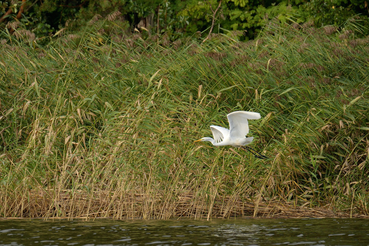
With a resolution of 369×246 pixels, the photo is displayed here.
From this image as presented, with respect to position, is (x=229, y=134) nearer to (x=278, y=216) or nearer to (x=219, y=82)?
(x=278, y=216)

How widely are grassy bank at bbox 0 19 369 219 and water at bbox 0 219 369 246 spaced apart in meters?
0.35

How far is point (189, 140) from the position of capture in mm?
7727

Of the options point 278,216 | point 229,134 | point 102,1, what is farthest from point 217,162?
point 102,1

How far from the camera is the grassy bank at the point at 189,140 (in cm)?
754

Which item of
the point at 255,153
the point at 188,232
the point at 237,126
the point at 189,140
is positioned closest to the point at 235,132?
the point at 237,126

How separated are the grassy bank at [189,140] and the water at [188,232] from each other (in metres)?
0.35

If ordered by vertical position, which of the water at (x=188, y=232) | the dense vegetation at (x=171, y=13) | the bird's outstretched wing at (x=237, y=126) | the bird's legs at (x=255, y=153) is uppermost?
the dense vegetation at (x=171, y=13)

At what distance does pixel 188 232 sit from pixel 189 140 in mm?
1467

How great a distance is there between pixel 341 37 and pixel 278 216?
3230 mm

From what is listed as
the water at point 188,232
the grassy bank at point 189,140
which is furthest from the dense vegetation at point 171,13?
the water at point 188,232

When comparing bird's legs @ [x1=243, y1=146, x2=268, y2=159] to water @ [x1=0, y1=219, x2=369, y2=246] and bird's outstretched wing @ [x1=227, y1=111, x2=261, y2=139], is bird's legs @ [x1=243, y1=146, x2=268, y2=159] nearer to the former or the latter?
bird's outstretched wing @ [x1=227, y1=111, x2=261, y2=139]

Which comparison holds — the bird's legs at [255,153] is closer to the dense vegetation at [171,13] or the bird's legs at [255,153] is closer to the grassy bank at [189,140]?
the grassy bank at [189,140]

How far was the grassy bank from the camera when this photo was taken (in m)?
7.54

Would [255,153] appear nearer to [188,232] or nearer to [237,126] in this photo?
[237,126]
